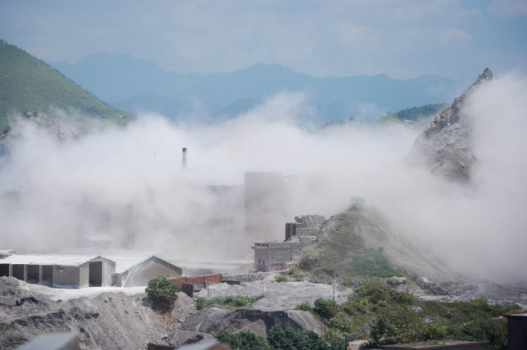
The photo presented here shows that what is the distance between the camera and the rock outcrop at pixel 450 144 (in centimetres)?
4712

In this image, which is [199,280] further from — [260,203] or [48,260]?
[260,203]

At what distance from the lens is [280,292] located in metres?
30.6

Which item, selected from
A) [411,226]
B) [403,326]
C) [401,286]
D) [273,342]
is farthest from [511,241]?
[273,342]

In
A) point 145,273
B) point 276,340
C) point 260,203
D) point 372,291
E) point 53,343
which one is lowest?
point 276,340

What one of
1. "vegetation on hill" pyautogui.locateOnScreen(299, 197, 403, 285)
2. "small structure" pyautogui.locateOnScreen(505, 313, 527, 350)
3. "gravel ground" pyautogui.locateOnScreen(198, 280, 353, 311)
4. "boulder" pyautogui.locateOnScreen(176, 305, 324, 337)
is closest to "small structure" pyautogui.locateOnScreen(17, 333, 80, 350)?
"small structure" pyautogui.locateOnScreen(505, 313, 527, 350)

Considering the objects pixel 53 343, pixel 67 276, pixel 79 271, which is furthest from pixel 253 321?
pixel 53 343

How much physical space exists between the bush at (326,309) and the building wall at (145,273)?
27.9 feet

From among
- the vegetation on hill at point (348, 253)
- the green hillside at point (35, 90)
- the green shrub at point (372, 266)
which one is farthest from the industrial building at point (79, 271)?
the green hillside at point (35, 90)

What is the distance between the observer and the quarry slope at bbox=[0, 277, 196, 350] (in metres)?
22.2

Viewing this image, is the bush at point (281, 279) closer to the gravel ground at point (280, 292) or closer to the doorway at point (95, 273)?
the gravel ground at point (280, 292)

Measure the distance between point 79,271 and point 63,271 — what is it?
2.42ft

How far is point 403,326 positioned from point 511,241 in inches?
821

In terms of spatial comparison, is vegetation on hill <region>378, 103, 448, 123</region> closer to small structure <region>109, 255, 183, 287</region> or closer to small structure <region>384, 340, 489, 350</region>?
small structure <region>109, 255, 183, 287</region>

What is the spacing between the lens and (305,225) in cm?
4353
